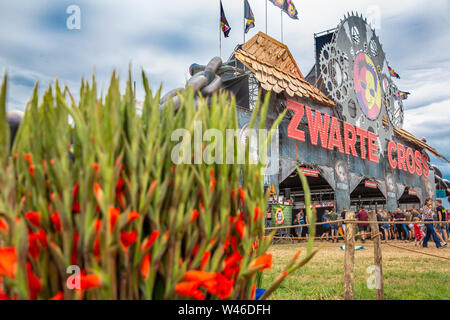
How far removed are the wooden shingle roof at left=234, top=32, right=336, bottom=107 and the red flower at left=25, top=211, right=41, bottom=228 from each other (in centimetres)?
1400

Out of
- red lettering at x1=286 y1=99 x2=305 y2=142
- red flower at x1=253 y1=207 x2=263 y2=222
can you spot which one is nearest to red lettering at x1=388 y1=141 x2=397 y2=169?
red lettering at x1=286 y1=99 x2=305 y2=142

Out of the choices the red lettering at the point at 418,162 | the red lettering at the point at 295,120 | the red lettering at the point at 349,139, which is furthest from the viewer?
the red lettering at the point at 418,162

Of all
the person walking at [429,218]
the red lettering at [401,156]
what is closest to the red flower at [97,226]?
the person walking at [429,218]

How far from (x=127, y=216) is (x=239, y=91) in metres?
14.7

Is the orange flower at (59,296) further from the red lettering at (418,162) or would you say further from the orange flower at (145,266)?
the red lettering at (418,162)

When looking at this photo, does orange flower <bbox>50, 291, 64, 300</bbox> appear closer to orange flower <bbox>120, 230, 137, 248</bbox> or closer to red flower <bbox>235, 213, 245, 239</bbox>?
orange flower <bbox>120, 230, 137, 248</bbox>

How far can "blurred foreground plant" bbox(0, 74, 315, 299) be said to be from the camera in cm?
128

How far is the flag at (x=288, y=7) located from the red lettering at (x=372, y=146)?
25.6ft

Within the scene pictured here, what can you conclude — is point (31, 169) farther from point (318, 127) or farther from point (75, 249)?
point (318, 127)

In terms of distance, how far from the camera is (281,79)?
53.3 feet

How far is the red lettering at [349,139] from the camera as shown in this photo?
1975 centimetres

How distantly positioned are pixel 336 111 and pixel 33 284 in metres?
19.7

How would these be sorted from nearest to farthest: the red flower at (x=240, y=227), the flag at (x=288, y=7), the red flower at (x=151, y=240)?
the red flower at (x=151, y=240)
the red flower at (x=240, y=227)
the flag at (x=288, y=7)

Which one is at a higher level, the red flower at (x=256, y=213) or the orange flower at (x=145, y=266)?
the red flower at (x=256, y=213)
